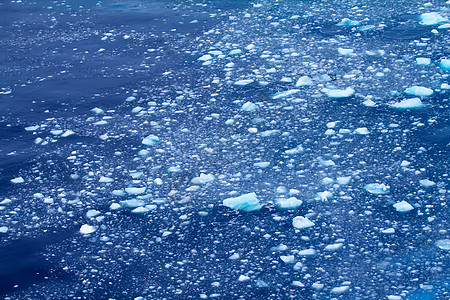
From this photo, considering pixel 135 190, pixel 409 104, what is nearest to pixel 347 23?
pixel 409 104

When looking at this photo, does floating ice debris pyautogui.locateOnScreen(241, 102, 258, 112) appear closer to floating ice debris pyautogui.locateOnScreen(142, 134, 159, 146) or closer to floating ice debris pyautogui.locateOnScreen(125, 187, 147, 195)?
floating ice debris pyautogui.locateOnScreen(142, 134, 159, 146)

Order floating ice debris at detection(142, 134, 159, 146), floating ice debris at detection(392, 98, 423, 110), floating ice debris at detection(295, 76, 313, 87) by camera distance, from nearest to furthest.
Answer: floating ice debris at detection(142, 134, 159, 146) → floating ice debris at detection(392, 98, 423, 110) → floating ice debris at detection(295, 76, 313, 87)

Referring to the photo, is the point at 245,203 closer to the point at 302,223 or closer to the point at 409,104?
the point at 302,223

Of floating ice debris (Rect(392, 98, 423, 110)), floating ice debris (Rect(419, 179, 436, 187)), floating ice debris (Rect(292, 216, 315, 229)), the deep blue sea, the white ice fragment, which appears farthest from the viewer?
floating ice debris (Rect(392, 98, 423, 110))

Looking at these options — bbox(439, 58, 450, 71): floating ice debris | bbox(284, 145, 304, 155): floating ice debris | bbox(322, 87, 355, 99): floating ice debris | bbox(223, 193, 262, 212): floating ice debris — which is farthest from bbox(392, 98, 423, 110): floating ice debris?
bbox(223, 193, 262, 212): floating ice debris

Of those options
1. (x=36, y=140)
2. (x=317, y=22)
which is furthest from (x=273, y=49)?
(x=36, y=140)

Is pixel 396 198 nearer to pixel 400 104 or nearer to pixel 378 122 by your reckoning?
pixel 378 122
